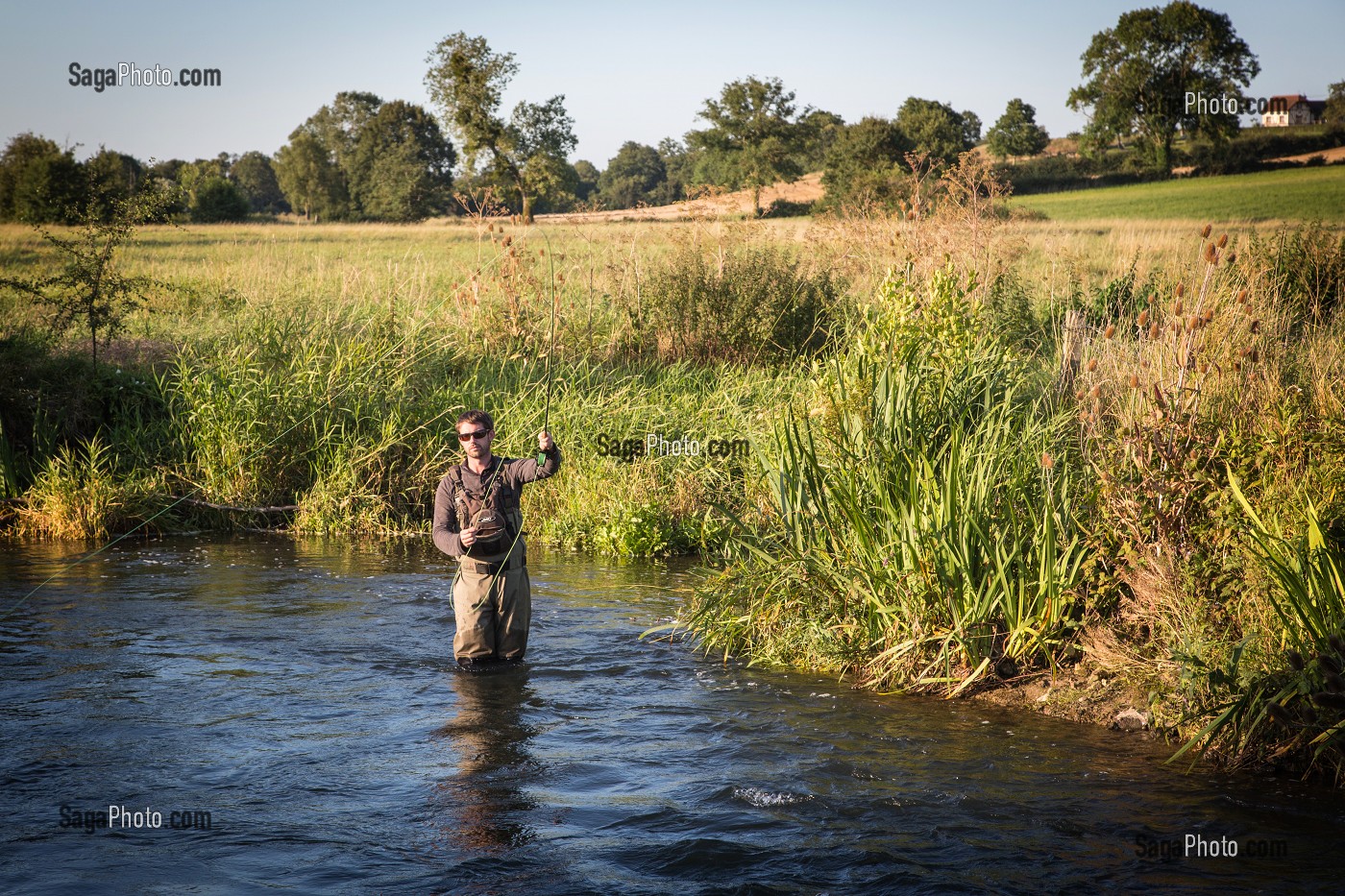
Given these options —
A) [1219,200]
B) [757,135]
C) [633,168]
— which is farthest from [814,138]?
[633,168]

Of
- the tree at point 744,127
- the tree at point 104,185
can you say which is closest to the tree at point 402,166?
the tree at point 744,127

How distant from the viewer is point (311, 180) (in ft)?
252

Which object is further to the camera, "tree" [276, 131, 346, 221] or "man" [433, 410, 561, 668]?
"tree" [276, 131, 346, 221]

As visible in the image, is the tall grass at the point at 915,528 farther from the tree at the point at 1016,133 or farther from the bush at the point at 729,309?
the tree at the point at 1016,133

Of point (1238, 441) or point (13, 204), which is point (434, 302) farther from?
point (13, 204)

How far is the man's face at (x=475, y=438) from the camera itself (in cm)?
714

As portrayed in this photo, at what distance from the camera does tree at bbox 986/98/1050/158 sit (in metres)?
81.6

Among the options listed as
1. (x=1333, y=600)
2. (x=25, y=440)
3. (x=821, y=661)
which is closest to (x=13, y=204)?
(x=25, y=440)

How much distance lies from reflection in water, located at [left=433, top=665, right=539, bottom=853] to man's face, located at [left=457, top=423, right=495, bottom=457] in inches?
62.5

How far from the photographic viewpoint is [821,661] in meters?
7.36

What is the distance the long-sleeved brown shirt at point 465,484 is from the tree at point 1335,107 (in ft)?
225

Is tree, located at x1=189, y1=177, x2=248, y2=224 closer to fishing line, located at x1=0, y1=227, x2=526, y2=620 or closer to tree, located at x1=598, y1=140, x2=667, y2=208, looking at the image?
tree, located at x1=598, y1=140, x2=667, y2=208

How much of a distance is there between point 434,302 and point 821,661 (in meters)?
11.0

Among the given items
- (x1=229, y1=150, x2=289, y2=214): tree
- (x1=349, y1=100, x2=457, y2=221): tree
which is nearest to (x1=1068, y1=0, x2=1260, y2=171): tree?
(x1=349, y1=100, x2=457, y2=221): tree
